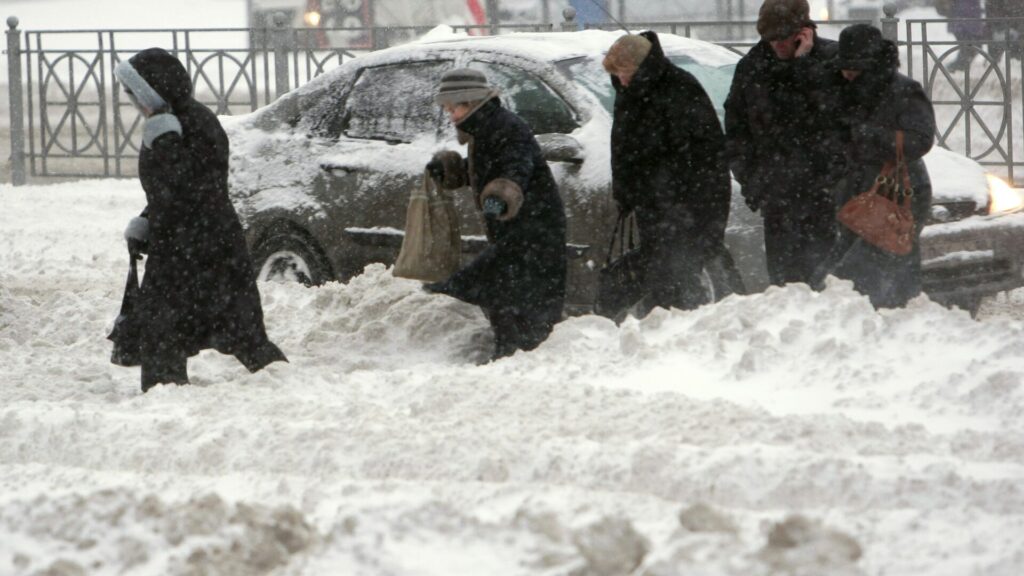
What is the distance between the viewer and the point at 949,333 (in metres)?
5.87

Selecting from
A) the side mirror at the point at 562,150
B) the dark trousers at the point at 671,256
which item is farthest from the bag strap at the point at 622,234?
the side mirror at the point at 562,150

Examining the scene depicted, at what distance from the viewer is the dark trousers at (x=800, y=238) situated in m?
6.96

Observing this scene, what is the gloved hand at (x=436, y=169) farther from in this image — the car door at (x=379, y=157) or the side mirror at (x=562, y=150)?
the car door at (x=379, y=157)

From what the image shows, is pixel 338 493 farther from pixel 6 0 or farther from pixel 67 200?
pixel 6 0

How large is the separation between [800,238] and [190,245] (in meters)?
2.48

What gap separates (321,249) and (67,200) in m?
7.58

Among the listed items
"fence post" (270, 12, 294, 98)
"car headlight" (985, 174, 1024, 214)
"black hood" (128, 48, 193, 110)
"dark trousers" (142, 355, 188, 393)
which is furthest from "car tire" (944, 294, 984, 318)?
"fence post" (270, 12, 294, 98)

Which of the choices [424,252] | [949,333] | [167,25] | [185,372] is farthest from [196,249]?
[167,25]

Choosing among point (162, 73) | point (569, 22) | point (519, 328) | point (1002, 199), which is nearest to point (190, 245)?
point (162, 73)

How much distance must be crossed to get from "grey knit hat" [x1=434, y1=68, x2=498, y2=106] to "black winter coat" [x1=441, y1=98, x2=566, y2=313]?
0.22ft

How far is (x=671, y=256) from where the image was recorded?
704cm

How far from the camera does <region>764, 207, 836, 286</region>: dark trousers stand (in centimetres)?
696

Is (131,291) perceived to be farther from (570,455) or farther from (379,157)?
(570,455)

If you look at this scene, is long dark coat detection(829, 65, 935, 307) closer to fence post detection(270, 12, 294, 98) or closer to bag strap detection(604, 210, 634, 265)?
bag strap detection(604, 210, 634, 265)
